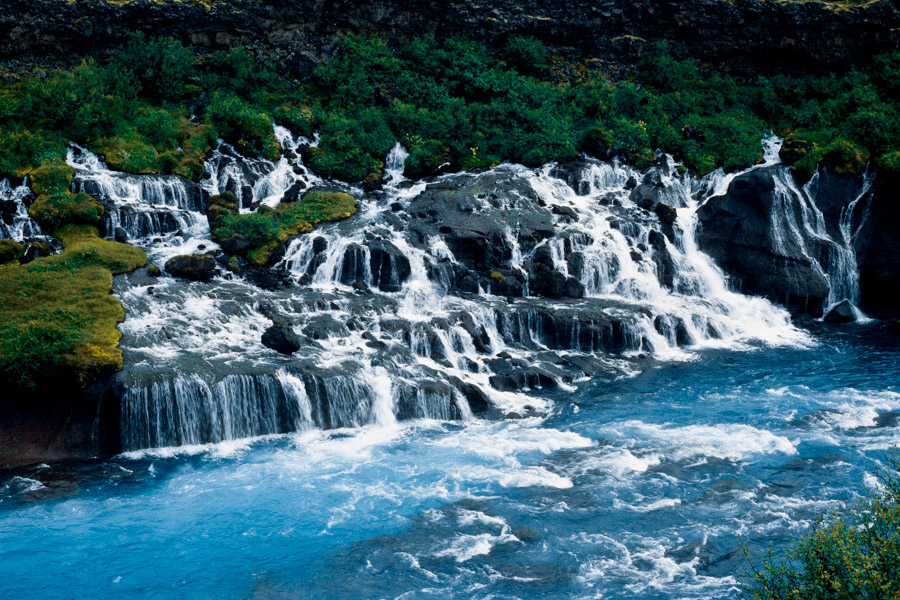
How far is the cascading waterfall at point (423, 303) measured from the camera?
81.7 feet

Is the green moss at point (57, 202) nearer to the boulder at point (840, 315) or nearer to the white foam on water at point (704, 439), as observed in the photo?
the white foam on water at point (704, 439)

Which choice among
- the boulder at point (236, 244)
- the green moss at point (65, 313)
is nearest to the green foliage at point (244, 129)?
the boulder at point (236, 244)

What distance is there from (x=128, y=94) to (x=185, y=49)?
16.2 feet

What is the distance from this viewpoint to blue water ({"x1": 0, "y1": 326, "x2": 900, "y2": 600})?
1698 cm

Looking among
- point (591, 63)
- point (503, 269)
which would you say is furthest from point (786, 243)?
point (591, 63)

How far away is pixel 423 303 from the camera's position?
31828 mm

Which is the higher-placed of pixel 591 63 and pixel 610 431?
pixel 591 63

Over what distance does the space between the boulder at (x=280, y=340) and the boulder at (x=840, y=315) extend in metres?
23.7

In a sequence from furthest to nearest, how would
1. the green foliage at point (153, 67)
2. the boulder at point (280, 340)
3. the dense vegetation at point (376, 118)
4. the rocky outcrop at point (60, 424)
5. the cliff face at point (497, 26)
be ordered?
the cliff face at point (497, 26) → the green foliage at point (153, 67) → the dense vegetation at point (376, 118) → the boulder at point (280, 340) → the rocky outcrop at point (60, 424)

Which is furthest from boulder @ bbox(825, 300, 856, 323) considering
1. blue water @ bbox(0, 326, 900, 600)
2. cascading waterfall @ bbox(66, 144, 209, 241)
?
cascading waterfall @ bbox(66, 144, 209, 241)

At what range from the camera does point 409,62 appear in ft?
159

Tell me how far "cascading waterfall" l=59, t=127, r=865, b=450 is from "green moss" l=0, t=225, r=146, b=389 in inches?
33.6

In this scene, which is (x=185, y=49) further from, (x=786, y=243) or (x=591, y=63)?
(x=786, y=243)

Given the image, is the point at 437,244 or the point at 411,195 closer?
the point at 437,244
